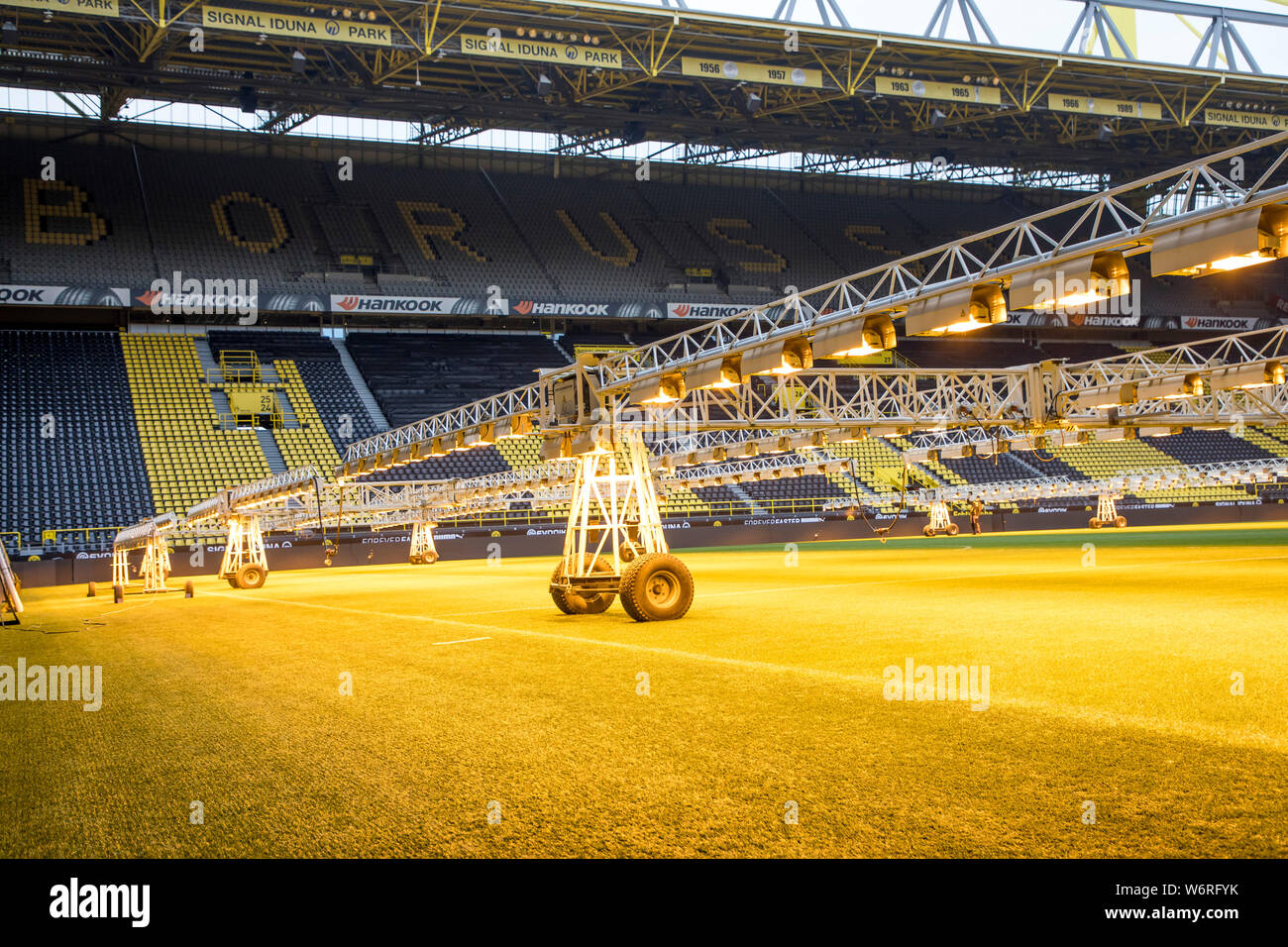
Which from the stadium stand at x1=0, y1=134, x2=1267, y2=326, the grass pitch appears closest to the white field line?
the grass pitch

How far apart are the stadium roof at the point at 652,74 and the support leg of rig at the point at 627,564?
24246mm

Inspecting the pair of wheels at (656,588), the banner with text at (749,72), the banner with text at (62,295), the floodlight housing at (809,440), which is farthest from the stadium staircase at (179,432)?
the pair of wheels at (656,588)

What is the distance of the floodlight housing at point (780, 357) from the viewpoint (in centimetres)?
1498

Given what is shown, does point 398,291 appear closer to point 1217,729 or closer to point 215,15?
point 215,15

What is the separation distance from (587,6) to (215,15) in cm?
1292

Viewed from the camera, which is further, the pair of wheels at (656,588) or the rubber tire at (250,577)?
the rubber tire at (250,577)

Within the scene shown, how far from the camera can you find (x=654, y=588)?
16188 millimetres

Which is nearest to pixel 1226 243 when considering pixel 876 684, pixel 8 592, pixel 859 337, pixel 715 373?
pixel 859 337

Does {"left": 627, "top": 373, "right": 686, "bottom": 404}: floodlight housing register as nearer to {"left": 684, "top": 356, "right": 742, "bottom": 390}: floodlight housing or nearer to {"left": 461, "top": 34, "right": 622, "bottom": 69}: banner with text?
{"left": 684, "top": 356, "right": 742, "bottom": 390}: floodlight housing

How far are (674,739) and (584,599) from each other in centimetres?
1024

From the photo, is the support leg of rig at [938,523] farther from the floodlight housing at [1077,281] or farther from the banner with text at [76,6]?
the floodlight housing at [1077,281]

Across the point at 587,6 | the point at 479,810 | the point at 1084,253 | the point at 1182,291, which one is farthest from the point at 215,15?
the point at 1182,291

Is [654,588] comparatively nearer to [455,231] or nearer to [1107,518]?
[455,231]
